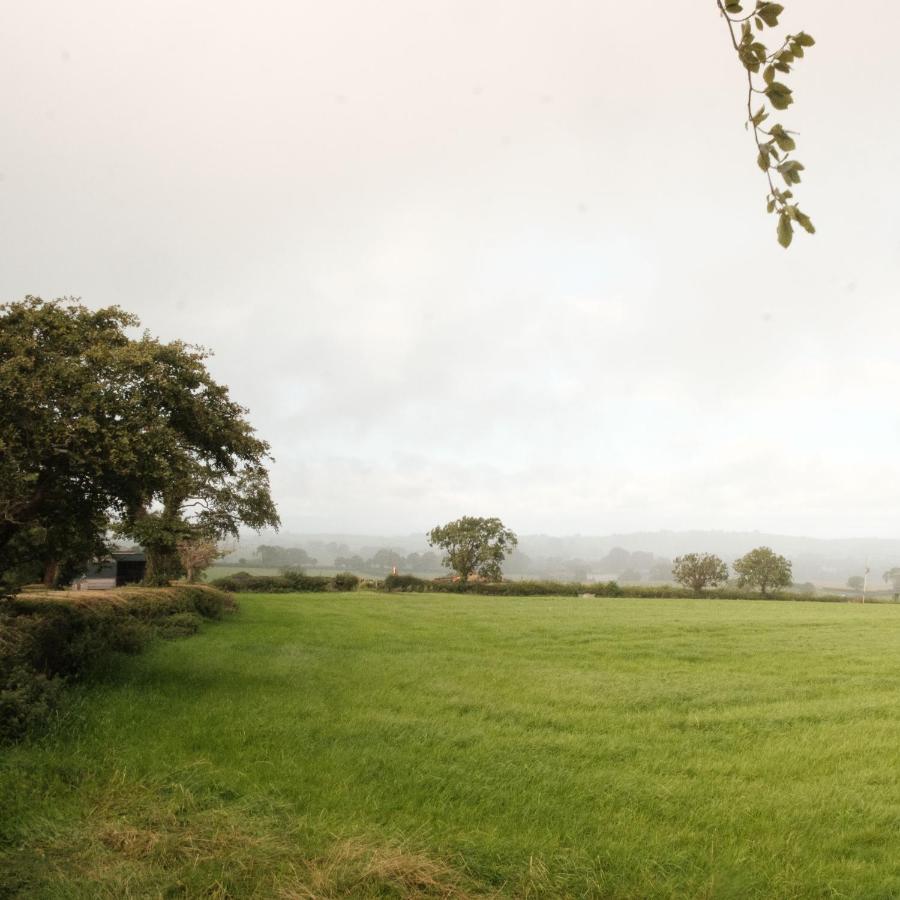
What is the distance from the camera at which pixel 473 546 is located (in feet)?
183

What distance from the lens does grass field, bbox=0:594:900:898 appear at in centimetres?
489

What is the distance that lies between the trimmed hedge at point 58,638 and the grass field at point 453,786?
64 cm

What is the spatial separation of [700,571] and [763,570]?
7.20 metres

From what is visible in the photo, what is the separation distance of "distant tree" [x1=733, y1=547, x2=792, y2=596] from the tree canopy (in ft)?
207

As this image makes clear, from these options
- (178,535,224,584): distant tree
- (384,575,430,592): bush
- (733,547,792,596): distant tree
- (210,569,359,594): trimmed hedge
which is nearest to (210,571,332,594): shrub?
(210,569,359,594): trimmed hedge

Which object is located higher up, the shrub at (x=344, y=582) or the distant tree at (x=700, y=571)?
the distant tree at (x=700, y=571)

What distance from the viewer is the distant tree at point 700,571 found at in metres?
62.2

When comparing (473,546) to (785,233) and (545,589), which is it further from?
(785,233)

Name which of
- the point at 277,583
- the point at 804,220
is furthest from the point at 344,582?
the point at 804,220

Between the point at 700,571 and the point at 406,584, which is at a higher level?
the point at 700,571

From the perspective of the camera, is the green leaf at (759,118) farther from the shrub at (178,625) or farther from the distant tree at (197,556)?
the distant tree at (197,556)

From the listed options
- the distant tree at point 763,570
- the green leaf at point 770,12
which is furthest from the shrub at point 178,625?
the distant tree at point 763,570

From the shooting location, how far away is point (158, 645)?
1542 centimetres

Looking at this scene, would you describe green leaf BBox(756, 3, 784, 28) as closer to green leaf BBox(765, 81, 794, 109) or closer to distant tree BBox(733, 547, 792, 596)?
green leaf BBox(765, 81, 794, 109)
